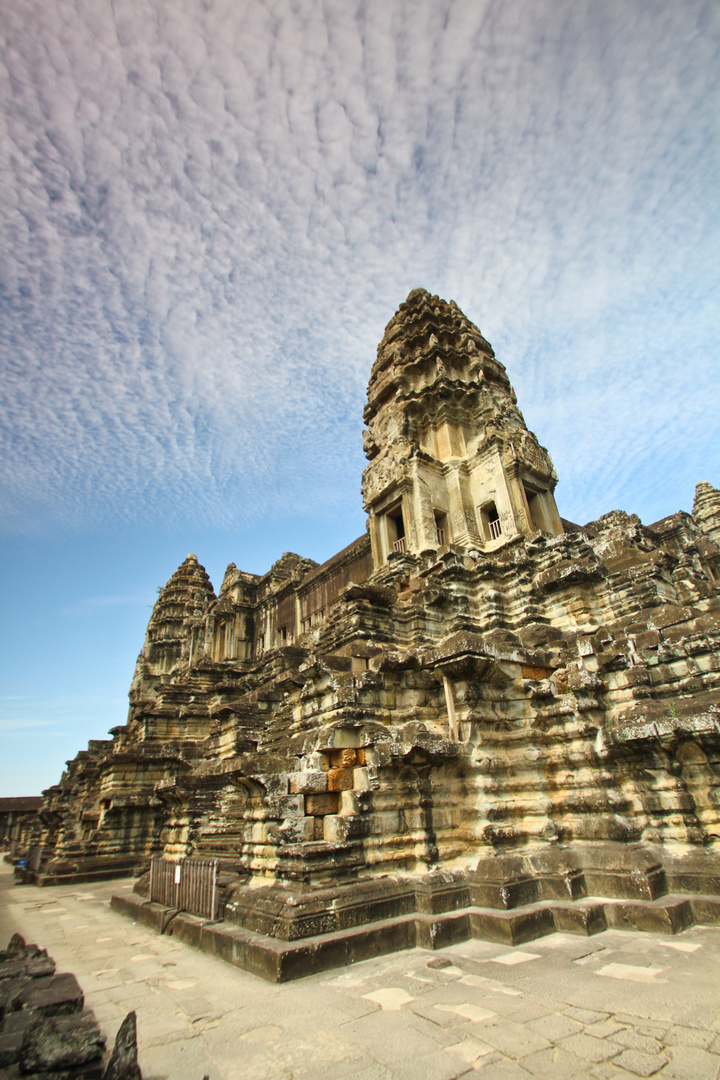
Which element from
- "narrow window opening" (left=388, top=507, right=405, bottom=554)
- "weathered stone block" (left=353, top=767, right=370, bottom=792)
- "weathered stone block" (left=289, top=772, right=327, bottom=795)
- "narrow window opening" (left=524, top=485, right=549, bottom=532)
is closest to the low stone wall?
"weathered stone block" (left=289, top=772, right=327, bottom=795)

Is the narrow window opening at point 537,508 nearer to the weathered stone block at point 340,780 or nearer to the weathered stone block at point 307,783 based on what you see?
the weathered stone block at point 340,780

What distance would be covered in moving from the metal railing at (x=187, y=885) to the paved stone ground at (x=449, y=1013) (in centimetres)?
97

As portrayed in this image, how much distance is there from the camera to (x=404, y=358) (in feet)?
60.4

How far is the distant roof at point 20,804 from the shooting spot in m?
51.1

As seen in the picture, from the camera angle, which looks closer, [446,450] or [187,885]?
[187,885]

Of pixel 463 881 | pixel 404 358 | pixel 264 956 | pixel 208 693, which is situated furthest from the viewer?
pixel 208 693

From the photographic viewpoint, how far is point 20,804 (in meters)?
52.2

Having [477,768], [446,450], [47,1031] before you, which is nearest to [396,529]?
[446,450]

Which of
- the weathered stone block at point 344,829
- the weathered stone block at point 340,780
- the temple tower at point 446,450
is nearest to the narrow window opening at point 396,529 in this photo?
the temple tower at point 446,450

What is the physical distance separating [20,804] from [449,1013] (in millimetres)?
62891

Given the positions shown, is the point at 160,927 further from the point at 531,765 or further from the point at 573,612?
the point at 573,612

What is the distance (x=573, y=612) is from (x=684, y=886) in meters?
4.85

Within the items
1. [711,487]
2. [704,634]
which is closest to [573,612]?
[704,634]

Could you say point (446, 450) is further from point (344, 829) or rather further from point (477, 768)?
point (344, 829)
